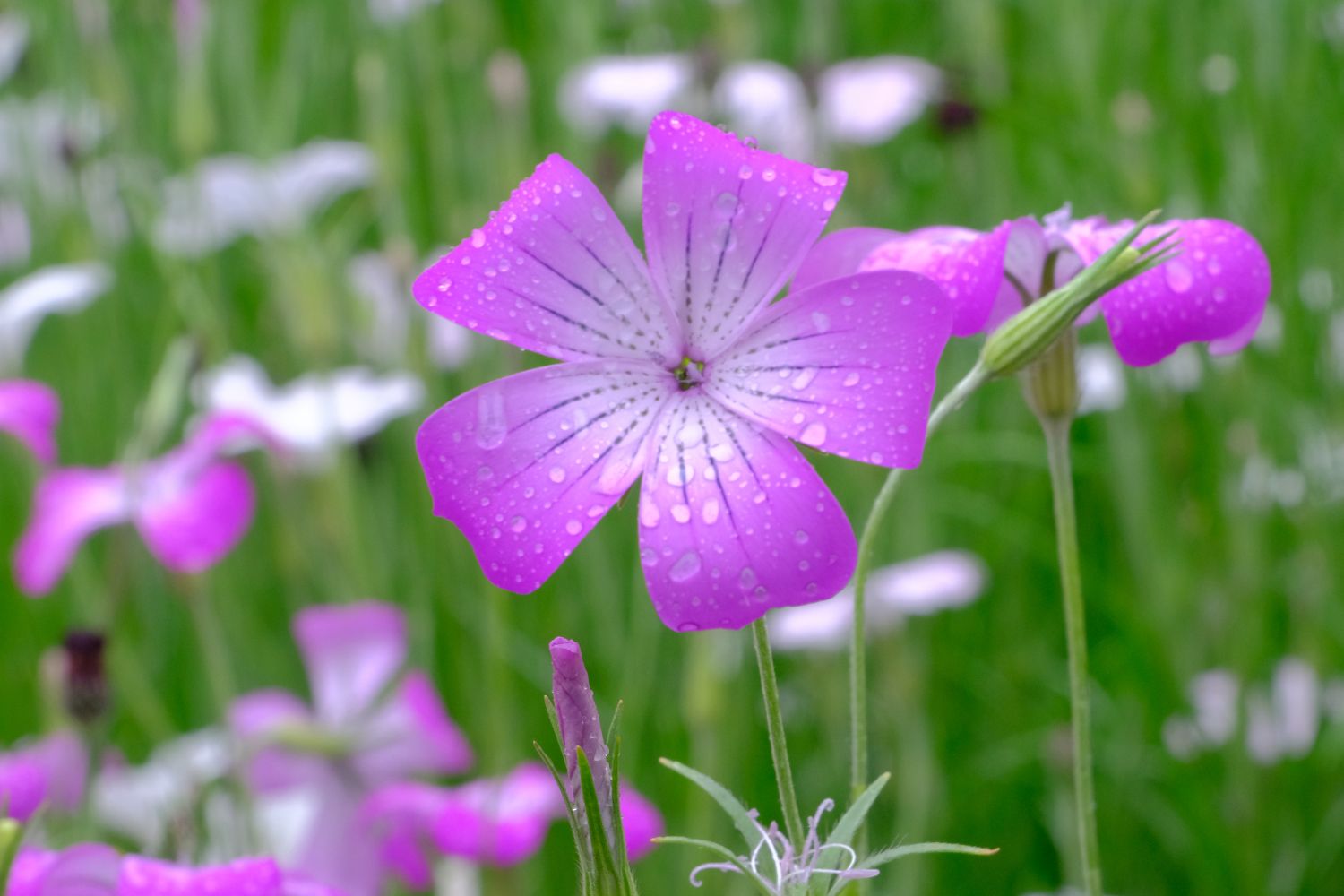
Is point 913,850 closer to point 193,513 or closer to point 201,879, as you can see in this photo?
point 201,879

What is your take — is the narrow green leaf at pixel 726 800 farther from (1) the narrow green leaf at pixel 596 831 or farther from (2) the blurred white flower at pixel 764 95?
(2) the blurred white flower at pixel 764 95

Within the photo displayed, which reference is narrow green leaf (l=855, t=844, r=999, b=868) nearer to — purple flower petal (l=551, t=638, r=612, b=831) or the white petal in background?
purple flower petal (l=551, t=638, r=612, b=831)

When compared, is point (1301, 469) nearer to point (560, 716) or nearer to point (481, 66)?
point (481, 66)

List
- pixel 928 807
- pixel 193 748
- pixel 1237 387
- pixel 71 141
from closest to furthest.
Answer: pixel 193 748
pixel 928 807
pixel 1237 387
pixel 71 141

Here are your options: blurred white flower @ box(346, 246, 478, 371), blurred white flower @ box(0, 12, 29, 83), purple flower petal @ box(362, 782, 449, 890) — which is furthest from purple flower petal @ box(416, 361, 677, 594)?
blurred white flower @ box(0, 12, 29, 83)

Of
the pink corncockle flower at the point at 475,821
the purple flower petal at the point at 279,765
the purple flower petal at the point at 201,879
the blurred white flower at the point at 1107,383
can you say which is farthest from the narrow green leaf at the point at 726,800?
the blurred white flower at the point at 1107,383

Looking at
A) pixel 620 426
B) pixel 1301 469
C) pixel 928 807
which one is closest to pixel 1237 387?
pixel 1301 469

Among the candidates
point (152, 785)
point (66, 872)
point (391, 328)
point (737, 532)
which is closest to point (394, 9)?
point (391, 328)
